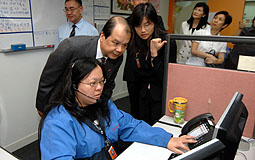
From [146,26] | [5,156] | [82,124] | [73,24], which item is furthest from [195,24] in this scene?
[5,156]

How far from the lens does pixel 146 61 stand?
1620mm

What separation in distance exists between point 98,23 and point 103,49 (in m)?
1.79

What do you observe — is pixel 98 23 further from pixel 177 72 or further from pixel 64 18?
pixel 177 72

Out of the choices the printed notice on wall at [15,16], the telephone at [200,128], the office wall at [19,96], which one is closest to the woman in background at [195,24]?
the telephone at [200,128]

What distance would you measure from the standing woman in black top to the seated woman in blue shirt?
578 mm

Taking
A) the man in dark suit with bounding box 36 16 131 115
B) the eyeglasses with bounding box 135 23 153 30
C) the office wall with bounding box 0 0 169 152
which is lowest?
the office wall with bounding box 0 0 169 152

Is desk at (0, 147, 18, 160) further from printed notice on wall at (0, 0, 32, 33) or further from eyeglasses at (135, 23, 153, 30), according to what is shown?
printed notice on wall at (0, 0, 32, 33)

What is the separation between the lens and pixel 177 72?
54.8 inches

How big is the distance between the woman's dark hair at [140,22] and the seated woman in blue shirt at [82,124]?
660mm

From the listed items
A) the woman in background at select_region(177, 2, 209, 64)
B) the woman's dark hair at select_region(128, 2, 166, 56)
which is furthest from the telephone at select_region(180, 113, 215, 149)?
Result: the woman in background at select_region(177, 2, 209, 64)

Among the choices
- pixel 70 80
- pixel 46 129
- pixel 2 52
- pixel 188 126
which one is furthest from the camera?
pixel 2 52

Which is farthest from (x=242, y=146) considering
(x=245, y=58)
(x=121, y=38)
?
(x=121, y=38)

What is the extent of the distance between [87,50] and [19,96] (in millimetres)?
1239

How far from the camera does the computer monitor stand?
46 cm
